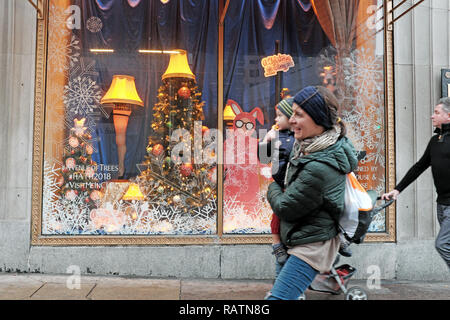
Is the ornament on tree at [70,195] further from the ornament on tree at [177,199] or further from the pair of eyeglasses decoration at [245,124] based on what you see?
the pair of eyeglasses decoration at [245,124]

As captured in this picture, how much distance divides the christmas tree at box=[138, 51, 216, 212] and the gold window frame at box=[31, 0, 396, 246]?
25 centimetres

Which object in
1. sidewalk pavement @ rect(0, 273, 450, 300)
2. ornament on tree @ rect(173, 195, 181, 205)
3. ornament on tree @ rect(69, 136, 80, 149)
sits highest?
ornament on tree @ rect(69, 136, 80, 149)

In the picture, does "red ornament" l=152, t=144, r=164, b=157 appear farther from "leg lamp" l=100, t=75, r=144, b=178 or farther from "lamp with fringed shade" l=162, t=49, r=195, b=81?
"lamp with fringed shade" l=162, t=49, r=195, b=81

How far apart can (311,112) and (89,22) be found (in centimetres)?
431

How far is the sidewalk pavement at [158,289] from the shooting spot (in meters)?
4.84

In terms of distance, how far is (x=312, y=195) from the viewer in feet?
8.88

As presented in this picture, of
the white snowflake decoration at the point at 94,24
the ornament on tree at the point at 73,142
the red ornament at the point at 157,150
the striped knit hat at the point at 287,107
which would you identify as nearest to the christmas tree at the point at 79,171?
the ornament on tree at the point at 73,142

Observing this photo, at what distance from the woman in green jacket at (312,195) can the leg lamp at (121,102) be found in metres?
3.57

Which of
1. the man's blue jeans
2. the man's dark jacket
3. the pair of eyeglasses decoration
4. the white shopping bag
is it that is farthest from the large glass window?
the white shopping bag

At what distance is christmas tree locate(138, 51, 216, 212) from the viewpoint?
6125 millimetres

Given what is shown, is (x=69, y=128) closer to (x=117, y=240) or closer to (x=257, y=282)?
(x=117, y=240)

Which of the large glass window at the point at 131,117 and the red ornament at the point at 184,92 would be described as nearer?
the large glass window at the point at 131,117

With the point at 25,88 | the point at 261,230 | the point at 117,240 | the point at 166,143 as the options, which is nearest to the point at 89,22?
the point at 25,88

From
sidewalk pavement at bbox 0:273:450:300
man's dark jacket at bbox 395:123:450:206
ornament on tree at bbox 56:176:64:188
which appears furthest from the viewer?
ornament on tree at bbox 56:176:64:188
